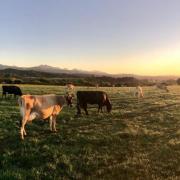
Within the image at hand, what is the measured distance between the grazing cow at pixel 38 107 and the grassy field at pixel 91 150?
0.77 meters

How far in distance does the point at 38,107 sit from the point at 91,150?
4.29 m

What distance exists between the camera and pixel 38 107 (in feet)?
53.7

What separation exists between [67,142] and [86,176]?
4252mm

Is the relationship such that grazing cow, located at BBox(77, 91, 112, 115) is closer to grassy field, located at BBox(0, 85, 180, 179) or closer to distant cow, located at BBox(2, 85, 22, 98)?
grassy field, located at BBox(0, 85, 180, 179)

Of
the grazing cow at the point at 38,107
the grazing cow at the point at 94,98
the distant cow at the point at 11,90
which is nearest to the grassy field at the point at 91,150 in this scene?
the grazing cow at the point at 38,107

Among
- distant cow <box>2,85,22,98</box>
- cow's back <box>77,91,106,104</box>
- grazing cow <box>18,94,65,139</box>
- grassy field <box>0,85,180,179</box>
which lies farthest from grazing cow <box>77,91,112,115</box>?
distant cow <box>2,85,22,98</box>

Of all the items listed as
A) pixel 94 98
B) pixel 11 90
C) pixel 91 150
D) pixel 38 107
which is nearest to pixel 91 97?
pixel 94 98

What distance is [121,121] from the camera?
20.8 metres

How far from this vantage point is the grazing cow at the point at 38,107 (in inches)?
617

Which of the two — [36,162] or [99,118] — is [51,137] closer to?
[36,162]

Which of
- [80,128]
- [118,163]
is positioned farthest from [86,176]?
[80,128]

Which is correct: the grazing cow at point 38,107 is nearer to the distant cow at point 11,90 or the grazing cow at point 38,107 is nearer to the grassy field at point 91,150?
the grassy field at point 91,150

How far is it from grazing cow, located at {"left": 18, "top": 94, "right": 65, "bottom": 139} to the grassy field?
77 centimetres

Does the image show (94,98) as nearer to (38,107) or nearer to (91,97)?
(91,97)
